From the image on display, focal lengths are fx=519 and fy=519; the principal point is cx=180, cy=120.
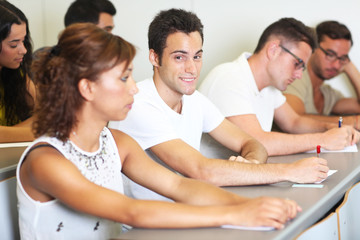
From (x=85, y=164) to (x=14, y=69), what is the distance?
144cm

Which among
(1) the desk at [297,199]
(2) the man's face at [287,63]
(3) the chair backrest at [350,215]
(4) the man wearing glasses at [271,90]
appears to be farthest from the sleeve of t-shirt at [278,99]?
(3) the chair backrest at [350,215]

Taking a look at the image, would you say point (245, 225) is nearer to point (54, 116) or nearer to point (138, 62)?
point (54, 116)

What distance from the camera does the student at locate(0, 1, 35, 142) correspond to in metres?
2.52

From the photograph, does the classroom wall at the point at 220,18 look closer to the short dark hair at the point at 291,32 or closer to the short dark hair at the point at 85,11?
the short dark hair at the point at 85,11

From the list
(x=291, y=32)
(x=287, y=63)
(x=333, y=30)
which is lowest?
(x=287, y=63)

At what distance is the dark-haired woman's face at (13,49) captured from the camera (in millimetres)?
2521

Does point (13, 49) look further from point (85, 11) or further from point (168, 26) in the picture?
point (85, 11)

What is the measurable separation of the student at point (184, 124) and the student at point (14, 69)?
79cm

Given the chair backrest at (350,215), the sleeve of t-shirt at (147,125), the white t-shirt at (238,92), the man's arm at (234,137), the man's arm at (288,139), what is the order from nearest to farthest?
the chair backrest at (350,215) → the sleeve of t-shirt at (147,125) → the man's arm at (234,137) → the man's arm at (288,139) → the white t-shirt at (238,92)

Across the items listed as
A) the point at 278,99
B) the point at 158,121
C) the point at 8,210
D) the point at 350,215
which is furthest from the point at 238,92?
the point at 8,210

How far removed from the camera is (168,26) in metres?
2.02

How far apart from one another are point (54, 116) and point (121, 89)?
0.19 metres

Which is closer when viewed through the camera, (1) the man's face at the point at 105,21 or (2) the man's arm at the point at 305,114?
(2) the man's arm at the point at 305,114

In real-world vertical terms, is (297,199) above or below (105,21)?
below
